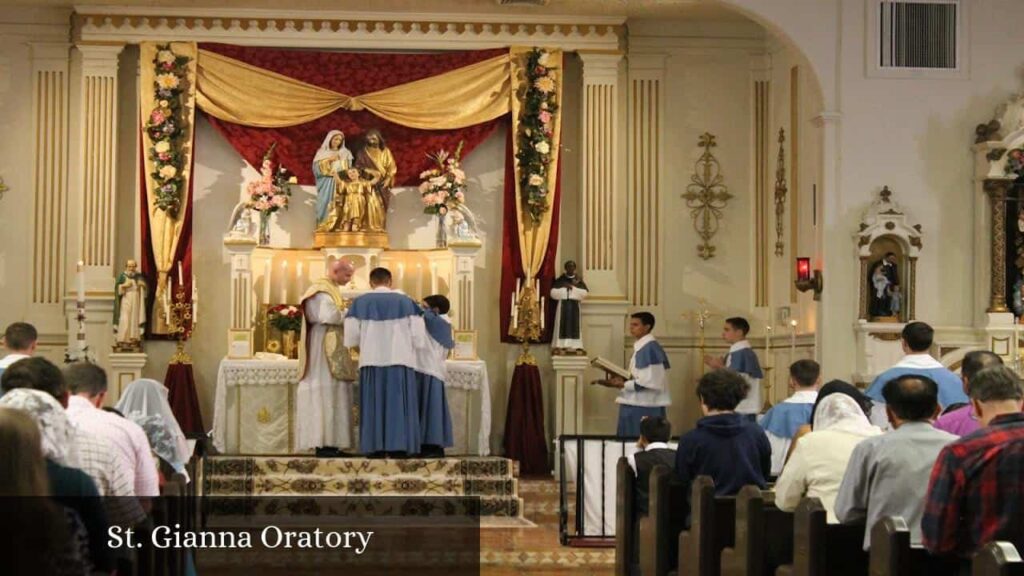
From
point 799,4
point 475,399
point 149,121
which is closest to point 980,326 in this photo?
point 799,4

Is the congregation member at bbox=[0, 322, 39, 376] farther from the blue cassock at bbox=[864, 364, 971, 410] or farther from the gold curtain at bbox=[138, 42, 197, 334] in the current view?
the gold curtain at bbox=[138, 42, 197, 334]

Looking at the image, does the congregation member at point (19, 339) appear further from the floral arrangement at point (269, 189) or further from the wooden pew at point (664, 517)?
the floral arrangement at point (269, 189)

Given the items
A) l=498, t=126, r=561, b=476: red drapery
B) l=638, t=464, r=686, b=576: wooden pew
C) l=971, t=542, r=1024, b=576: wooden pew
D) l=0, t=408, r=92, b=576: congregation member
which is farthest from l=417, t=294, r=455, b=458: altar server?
l=971, t=542, r=1024, b=576: wooden pew

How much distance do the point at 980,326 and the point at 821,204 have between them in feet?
5.20

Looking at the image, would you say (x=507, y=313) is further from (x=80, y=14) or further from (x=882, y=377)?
(x=882, y=377)

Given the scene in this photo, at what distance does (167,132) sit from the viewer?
596 inches

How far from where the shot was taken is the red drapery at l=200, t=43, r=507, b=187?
608 inches

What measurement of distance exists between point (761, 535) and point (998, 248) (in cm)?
738

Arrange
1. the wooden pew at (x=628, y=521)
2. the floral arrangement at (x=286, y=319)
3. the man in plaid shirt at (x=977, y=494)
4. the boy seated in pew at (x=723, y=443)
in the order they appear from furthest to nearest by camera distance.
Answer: the floral arrangement at (x=286, y=319), the wooden pew at (x=628, y=521), the boy seated in pew at (x=723, y=443), the man in plaid shirt at (x=977, y=494)

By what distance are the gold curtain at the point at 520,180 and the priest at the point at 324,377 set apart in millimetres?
2693

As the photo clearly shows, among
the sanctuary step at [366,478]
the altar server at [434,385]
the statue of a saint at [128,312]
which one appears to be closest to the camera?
the sanctuary step at [366,478]

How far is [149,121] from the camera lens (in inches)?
596

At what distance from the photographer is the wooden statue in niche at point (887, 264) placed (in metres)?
13.2

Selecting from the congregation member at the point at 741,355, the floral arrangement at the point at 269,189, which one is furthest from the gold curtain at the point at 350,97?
the congregation member at the point at 741,355
